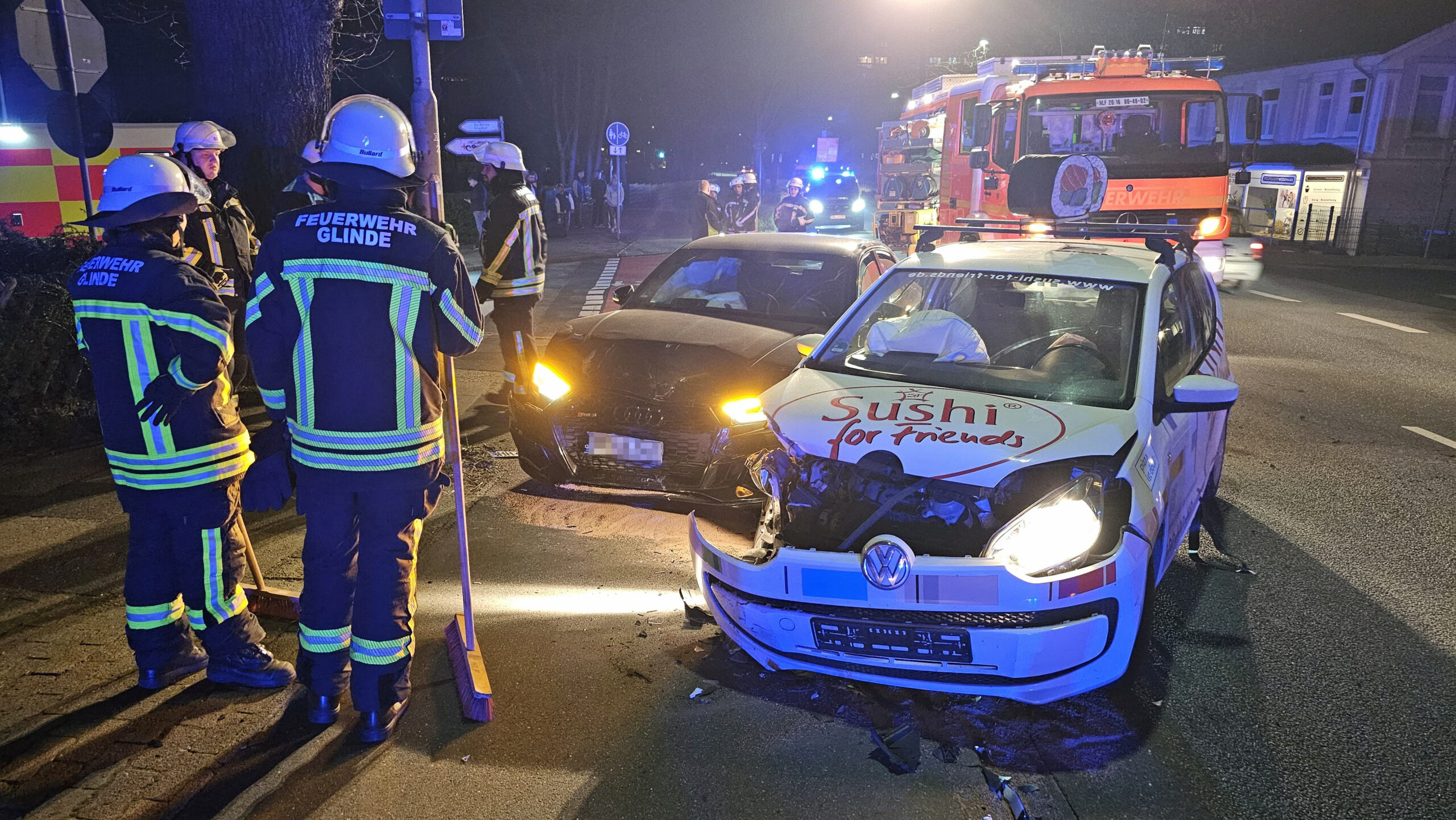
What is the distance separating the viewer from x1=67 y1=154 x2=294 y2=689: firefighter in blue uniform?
3.17m

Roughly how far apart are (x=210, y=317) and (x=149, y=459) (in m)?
0.53

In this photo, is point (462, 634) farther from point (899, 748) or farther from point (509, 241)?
point (509, 241)

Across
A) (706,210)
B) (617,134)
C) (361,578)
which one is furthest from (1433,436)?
(617,134)

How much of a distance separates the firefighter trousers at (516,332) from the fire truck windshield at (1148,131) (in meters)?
7.10

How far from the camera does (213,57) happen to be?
26.0 ft

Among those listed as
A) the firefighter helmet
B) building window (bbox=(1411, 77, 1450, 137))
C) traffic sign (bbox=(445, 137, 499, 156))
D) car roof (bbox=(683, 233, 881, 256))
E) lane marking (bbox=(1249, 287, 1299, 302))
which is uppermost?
building window (bbox=(1411, 77, 1450, 137))

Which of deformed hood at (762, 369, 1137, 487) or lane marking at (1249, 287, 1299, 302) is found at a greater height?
deformed hood at (762, 369, 1137, 487)

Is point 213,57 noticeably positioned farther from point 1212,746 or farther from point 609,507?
point 1212,746

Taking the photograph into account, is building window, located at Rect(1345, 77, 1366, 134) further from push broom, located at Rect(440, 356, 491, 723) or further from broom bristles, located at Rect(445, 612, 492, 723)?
broom bristles, located at Rect(445, 612, 492, 723)

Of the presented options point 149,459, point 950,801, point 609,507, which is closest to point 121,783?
point 149,459

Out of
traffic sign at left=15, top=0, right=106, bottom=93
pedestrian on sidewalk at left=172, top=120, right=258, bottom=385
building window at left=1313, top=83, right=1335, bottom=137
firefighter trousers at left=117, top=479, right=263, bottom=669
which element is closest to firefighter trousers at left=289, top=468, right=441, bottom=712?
firefighter trousers at left=117, top=479, right=263, bottom=669

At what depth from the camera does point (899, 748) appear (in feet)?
10.2

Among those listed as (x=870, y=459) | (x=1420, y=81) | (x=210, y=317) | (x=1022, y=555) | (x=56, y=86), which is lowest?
(x=1022, y=555)

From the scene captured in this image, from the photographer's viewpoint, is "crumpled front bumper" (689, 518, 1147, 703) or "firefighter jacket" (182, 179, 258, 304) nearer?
"crumpled front bumper" (689, 518, 1147, 703)
